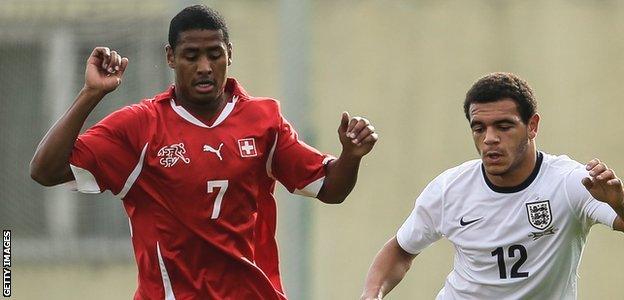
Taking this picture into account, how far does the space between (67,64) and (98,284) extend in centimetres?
132

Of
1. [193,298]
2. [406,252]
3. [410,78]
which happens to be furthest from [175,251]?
[410,78]

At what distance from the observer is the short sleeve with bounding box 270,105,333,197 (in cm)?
491

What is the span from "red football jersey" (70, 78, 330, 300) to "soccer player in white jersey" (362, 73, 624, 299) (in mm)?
699

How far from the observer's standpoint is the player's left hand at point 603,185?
4.58 m

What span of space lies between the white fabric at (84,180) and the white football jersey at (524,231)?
4.55 ft

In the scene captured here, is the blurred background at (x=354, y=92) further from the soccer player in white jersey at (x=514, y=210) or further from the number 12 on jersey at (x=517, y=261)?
the number 12 on jersey at (x=517, y=261)

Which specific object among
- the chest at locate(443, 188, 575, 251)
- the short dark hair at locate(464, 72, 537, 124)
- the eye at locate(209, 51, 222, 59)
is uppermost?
the eye at locate(209, 51, 222, 59)

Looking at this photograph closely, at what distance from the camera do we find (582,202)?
4.99 metres

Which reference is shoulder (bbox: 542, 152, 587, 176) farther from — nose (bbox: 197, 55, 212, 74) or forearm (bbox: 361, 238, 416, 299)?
nose (bbox: 197, 55, 212, 74)

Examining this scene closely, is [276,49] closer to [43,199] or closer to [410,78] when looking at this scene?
[410,78]

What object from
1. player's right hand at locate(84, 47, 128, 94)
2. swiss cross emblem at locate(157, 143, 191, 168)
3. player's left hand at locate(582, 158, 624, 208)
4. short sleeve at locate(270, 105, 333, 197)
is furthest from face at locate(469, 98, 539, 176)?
player's right hand at locate(84, 47, 128, 94)

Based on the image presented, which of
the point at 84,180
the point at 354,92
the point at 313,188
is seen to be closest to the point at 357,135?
the point at 313,188

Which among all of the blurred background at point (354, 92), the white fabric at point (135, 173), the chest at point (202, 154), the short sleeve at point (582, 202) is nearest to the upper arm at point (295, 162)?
the chest at point (202, 154)

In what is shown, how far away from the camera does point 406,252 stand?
5.48 meters
